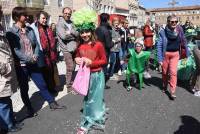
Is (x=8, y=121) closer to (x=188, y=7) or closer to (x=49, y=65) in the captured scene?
(x=49, y=65)

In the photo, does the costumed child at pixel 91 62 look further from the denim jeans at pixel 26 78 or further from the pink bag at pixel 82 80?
the denim jeans at pixel 26 78

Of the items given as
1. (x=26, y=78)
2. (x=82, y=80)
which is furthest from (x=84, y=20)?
(x=26, y=78)

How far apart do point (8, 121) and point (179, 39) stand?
164 inches

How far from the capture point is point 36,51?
6.52 meters

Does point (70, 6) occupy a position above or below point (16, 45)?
above

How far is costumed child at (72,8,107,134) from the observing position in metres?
5.15

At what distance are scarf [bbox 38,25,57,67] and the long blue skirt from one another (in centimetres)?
189

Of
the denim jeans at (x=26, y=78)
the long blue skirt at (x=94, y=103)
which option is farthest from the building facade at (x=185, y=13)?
the long blue skirt at (x=94, y=103)

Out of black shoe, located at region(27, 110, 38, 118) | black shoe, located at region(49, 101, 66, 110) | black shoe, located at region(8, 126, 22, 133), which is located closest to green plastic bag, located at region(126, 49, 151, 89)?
black shoe, located at region(49, 101, 66, 110)

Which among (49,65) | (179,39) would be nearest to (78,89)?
(49,65)

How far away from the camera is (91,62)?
527 centimetres

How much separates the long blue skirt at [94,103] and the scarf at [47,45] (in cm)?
189

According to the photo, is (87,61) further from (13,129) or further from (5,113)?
(13,129)

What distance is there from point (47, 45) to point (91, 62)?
2.46m
